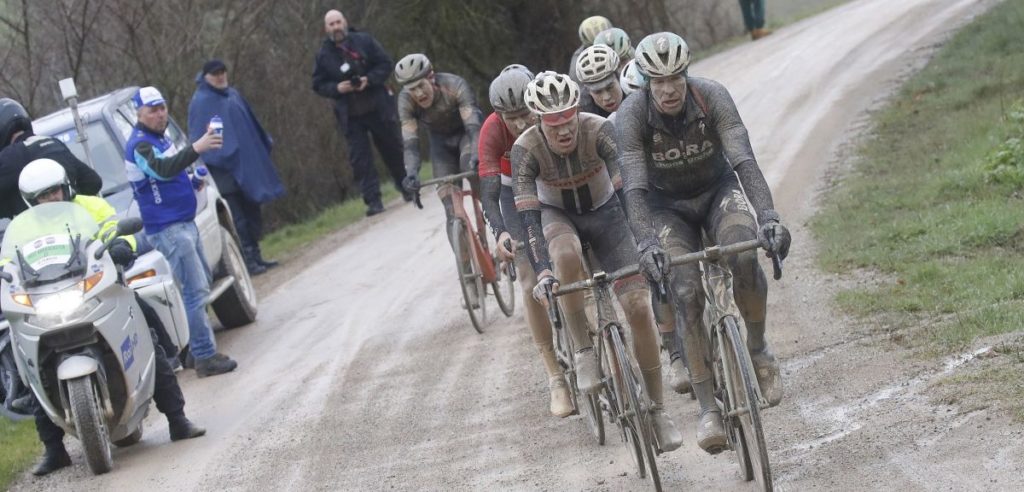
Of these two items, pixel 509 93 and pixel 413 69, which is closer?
pixel 509 93

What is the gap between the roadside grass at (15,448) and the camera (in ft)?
33.3

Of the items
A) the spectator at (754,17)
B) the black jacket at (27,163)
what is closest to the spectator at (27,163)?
the black jacket at (27,163)

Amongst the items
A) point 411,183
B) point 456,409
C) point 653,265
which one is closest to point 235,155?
point 411,183

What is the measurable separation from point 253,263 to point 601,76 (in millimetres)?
9162

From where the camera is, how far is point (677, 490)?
725cm

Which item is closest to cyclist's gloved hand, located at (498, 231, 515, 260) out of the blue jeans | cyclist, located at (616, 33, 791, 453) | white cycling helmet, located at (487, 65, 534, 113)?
white cycling helmet, located at (487, 65, 534, 113)

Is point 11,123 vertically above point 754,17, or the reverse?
point 11,123

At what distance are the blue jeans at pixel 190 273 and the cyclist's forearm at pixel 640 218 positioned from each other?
19.3 feet

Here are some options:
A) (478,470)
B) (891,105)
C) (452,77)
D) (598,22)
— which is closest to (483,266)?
(452,77)

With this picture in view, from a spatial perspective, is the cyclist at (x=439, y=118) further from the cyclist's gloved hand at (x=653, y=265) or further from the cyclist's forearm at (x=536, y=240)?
the cyclist's gloved hand at (x=653, y=265)

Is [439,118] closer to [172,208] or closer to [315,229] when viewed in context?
[172,208]

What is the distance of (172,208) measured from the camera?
12.2 meters

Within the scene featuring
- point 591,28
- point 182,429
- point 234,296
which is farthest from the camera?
point 234,296

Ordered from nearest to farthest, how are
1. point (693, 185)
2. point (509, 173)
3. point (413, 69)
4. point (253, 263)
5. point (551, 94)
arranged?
1. point (693, 185)
2. point (551, 94)
3. point (509, 173)
4. point (413, 69)
5. point (253, 263)
